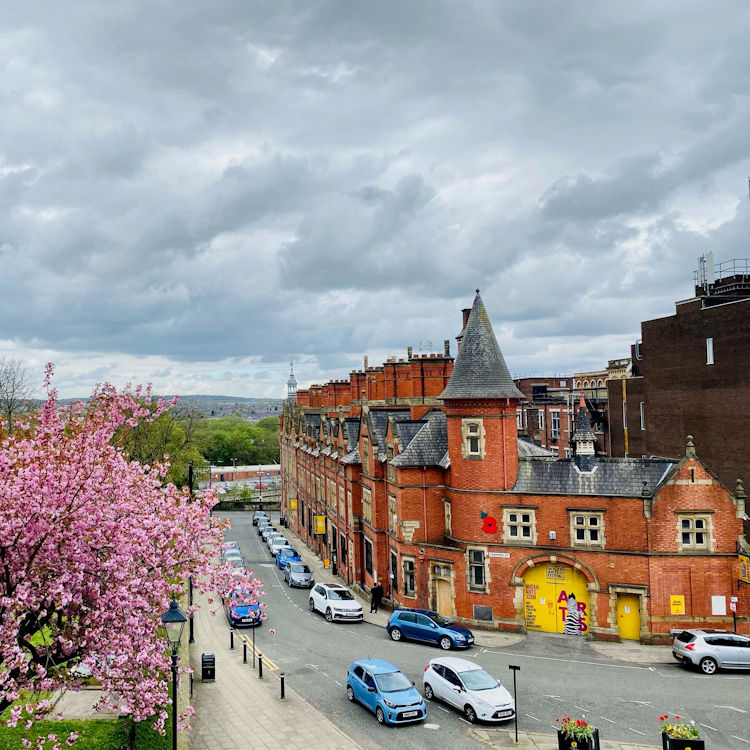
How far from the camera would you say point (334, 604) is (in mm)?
33562

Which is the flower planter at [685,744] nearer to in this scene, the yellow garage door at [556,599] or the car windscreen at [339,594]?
the yellow garage door at [556,599]

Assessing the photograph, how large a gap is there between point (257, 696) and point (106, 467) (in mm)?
11951

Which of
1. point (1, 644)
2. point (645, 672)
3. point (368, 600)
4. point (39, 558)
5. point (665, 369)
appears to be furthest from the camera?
point (665, 369)

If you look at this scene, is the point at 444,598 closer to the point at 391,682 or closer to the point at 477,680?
the point at 477,680

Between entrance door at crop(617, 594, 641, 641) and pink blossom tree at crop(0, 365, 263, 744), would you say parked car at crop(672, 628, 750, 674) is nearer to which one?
entrance door at crop(617, 594, 641, 641)

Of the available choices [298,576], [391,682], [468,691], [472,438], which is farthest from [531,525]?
[298,576]

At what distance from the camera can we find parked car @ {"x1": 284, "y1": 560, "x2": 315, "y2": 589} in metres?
42.3

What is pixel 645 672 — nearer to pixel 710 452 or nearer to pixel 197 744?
pixel 197 744

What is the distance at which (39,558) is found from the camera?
12773 mm

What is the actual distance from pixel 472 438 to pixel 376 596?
10.5 metres

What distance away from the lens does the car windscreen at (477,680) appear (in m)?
20.4

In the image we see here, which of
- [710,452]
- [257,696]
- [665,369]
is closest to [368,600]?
[257,696]

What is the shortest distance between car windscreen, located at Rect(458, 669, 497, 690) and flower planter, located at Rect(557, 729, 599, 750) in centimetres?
349

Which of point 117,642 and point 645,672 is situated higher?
point 117,642
